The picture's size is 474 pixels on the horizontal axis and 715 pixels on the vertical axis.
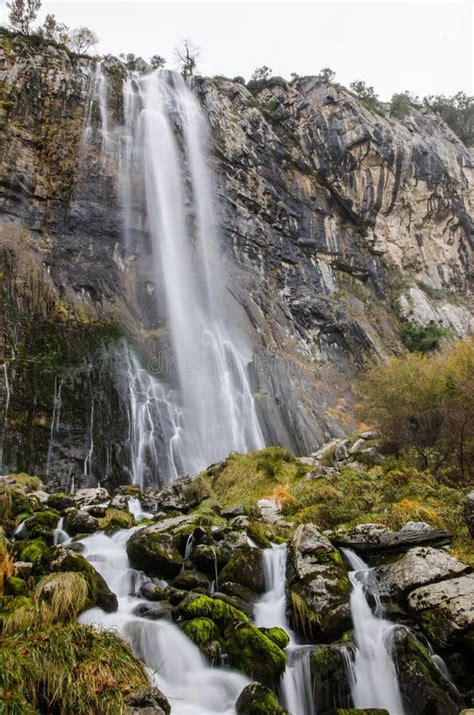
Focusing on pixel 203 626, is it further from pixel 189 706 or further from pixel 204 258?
pixel 204 258

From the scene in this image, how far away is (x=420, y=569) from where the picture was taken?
7.75 metres

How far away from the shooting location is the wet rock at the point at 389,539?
29.6 feet

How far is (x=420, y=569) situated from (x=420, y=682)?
69.4 inches

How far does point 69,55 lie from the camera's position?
1373 inches

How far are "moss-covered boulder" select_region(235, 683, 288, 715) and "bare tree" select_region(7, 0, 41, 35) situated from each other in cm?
4739

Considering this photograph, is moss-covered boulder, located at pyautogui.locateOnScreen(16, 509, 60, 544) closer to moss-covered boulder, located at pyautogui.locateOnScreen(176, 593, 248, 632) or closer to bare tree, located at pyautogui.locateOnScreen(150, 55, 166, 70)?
moss-covered boulder, located at pyautogui.locateOnScreen(176, 593, 248, 632)

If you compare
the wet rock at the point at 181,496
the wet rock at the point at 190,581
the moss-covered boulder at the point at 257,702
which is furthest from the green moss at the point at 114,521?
the moss-covered boulder at the point at 257,702

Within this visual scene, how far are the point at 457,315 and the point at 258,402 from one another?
27.1 metres

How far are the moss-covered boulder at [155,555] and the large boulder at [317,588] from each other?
224 centimetres

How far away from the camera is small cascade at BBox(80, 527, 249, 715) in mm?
6133

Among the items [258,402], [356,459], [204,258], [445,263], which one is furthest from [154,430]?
[445,263]

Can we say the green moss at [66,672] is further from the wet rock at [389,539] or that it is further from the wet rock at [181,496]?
the wet rock at [181,496]

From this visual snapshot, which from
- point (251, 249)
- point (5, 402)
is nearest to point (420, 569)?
point (5, 402)

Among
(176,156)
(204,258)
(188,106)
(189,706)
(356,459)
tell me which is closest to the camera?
(189,706)
